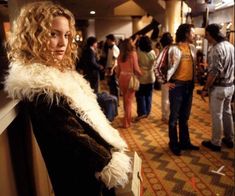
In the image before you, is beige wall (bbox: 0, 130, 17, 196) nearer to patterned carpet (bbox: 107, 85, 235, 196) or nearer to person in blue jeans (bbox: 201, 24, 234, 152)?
patterned carpet (bbox: 107, 85, 235, 196)

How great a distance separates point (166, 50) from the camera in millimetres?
2773

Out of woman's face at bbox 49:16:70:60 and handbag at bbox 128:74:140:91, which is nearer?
woman's face at bbox 49:16:70:60

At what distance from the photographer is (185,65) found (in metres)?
2.65

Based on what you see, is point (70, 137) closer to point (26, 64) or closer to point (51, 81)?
point (51, 81)

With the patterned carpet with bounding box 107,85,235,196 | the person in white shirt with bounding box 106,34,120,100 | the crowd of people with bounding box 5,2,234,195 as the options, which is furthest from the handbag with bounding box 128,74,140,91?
the crowd of people with bounding box 5,2,234,195

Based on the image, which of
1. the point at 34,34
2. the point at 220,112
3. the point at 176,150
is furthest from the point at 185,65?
the point at 34,34

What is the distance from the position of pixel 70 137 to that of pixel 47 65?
1.15 feet

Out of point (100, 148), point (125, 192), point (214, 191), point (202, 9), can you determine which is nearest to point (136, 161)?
point (125, 192)

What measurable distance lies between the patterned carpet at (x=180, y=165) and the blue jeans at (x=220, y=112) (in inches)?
8.3

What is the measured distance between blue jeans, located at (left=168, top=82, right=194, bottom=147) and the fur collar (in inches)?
66.0

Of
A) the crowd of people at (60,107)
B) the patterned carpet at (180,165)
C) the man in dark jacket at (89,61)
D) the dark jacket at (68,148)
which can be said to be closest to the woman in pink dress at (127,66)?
the patterned carpet at (180,165)

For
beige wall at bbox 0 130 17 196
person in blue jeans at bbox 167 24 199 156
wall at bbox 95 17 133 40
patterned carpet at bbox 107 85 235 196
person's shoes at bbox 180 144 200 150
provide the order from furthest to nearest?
wall at bbox 95 17 133 40 < person's shoes at bbox 180 144 200 150 < person in blue jeans at bbox 167 24 199 156 < patterned carpet at bbox 107 85 235 196 < beige wall at bbox 0 130 17 196

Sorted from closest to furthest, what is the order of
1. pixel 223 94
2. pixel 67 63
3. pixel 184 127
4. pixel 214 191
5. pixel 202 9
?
pixel 67 63
pixel 214 191
pixel 223 94
pixel 184 127
pixel 202 9

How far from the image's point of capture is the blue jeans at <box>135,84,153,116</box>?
4199 mm
